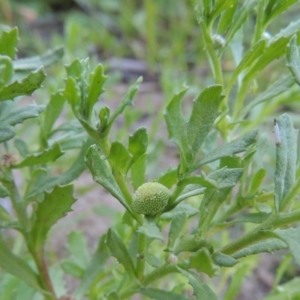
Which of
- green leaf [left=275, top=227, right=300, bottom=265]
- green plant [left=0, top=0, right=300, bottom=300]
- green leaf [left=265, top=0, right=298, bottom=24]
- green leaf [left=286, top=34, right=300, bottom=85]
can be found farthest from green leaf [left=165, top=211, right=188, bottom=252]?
green leaf [left=265, top=0, right=298, bottom=24]

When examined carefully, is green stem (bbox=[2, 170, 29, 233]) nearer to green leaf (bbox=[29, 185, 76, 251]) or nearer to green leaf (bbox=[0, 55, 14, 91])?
green leaf (bbox=[29, 185, 76, 251])

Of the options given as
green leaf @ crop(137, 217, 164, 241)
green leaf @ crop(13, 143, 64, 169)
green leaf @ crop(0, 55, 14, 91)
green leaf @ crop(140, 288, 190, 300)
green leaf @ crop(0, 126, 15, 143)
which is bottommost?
green leaf @ crop(140, 288, 190, 300)

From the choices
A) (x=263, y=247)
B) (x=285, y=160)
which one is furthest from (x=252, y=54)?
(x=263, y=247)

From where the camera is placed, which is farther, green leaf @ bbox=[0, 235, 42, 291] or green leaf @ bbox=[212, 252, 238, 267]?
green leaf @ bbox=[0, 235, 42, 291]

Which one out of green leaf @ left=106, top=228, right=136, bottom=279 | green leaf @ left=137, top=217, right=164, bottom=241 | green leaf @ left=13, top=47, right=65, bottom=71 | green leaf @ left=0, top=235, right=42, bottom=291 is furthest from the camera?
green leaf @ left=13, top=47, right=65, bottom=71

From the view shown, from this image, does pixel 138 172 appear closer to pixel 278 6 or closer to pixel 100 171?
pixel 100 171

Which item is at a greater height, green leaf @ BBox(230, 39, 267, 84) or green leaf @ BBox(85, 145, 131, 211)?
green leaf @ BBox(230, 39, 267, 84)

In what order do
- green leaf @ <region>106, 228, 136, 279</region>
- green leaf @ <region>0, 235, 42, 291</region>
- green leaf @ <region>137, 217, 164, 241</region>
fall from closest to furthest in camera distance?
green leaf @ <region>137, 217, 164, 241</region> → green leaf @ <region>106, 228, 136, 279</region> → green leaf @ <region>0, 235, 42, 291</region>

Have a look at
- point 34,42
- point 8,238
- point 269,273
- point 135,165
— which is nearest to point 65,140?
point 135,165
